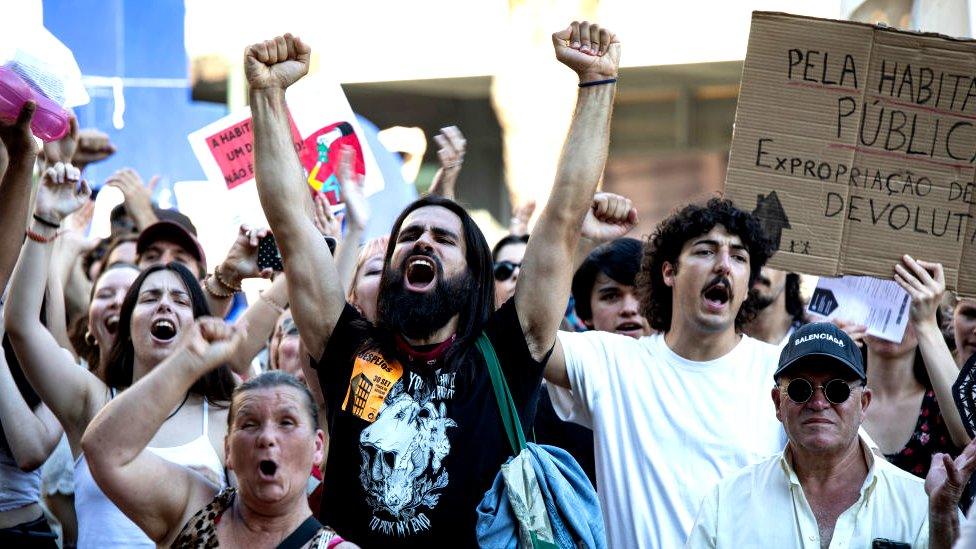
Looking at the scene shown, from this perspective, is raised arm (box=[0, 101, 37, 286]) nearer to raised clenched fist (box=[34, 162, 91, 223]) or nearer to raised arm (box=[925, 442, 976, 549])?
raised clenched fist (box=[34, 162, 91, 223])

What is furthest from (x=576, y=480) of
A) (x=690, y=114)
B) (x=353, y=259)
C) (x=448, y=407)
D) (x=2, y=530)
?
(x=690, y=114)

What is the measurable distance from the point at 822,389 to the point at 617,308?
1.79 metres

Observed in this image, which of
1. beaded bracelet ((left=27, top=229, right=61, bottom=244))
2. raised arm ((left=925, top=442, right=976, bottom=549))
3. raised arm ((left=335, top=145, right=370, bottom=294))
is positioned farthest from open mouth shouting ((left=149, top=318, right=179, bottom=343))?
raised arm ((left=925, top=442, right=976, bottom=549))

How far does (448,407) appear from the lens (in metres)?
3.82

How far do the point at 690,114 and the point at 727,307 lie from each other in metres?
8.89

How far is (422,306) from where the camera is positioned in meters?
3.99

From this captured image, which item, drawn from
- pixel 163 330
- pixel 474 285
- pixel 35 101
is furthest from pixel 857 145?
pixel 35 101

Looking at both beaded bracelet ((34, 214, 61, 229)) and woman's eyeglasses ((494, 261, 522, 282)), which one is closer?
beaded bracelet ((34, 214, 61, 229))

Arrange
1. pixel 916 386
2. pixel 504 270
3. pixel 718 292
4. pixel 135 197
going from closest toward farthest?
pixel 718 292 < pixel 916 386 < pixel 504 270 < pixel 135 197

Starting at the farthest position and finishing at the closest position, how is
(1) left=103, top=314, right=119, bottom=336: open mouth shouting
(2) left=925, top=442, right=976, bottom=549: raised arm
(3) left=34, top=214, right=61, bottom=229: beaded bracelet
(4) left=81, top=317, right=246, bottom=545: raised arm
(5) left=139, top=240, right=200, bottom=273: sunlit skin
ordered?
(5) left=139, top=240, right=200, bottom=273: sunlit skin
(1) left=103, top=314, right=119, bottom=336: open mouth shouting
(3) left=34, top=214, right=61, bottom=229: beaded bracelet
(4) left=81, top=317, right=246, bottom=545: raised arm
(2) left=925, top=442, right=976, bottom=549: raised arm

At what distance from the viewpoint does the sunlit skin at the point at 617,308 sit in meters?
5.55

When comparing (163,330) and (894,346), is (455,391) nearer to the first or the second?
(163,330)

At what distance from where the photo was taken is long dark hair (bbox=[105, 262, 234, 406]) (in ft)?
16.0

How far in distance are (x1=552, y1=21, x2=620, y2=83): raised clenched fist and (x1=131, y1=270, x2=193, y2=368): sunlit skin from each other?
5.66 ft
